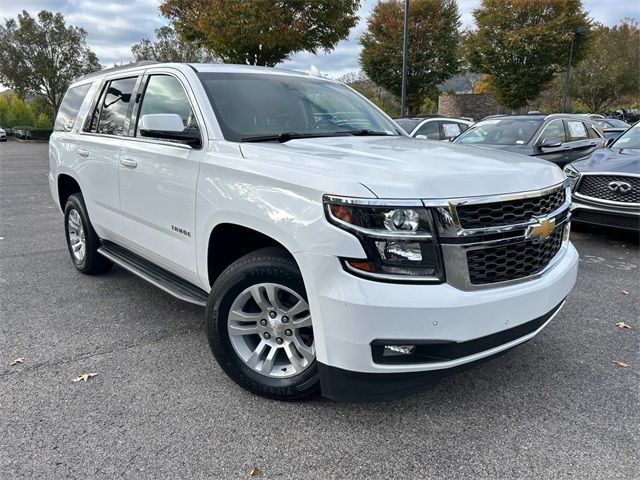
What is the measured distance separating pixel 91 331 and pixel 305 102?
2.39 metres

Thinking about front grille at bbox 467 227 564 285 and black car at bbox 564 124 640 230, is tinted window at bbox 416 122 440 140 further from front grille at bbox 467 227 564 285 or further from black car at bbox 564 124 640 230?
front grille at bbox 467 227 564 285

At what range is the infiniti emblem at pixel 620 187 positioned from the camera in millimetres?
5904

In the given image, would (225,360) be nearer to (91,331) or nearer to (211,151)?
(211,151)

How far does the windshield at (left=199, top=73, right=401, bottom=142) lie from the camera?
3293 millimetres

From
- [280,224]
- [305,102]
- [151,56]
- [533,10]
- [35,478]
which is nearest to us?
[35,478]

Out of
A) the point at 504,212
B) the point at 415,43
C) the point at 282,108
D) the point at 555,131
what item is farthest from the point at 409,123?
the point at 415,43

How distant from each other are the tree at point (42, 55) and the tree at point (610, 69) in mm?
42521

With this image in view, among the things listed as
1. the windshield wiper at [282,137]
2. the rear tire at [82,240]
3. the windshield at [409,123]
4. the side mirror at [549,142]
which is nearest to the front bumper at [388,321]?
the windshield wiper at [282,137]

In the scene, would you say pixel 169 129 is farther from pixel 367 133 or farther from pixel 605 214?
pixel 605 214

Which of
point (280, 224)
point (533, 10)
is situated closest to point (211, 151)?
point (280, 224)

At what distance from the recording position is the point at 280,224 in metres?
2.48

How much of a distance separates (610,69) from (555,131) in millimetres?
41960

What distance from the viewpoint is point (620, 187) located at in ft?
19.6

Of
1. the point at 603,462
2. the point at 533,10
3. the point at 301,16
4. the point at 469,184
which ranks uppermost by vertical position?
the point at 533,10
